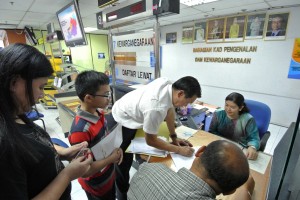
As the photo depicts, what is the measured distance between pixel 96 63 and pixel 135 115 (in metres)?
7.68

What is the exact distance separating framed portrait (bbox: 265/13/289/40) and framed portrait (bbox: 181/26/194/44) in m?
1.96

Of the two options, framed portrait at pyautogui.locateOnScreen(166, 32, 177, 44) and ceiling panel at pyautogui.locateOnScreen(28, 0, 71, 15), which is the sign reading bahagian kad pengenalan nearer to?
framed portrait at pyautogui.locateOnScreen(166, 32, 177, 44)

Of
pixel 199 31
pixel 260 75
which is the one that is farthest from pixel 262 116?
pixel 199 31

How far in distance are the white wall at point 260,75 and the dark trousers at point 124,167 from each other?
3694 mm

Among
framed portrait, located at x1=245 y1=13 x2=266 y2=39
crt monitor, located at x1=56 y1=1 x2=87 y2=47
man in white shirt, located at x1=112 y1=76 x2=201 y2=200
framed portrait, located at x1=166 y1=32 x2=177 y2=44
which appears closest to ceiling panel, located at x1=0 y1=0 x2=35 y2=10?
crt monitor, located at x1=56 y1=1 x2=87 y2=47

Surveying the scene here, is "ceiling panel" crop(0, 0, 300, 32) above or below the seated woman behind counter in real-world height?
above

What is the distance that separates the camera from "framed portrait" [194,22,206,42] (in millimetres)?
4797

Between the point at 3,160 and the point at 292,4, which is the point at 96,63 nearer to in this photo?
the point at 292,4

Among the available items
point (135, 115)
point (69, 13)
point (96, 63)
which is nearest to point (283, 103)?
point (135, 115)

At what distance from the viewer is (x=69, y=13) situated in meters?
2.73

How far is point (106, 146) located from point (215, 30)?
4.58m

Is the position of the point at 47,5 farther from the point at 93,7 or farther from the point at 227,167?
the point at 227,167

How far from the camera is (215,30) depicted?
4.55 meters

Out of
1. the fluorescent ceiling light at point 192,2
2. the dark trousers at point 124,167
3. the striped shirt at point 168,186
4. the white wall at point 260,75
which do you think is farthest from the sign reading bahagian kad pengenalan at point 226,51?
the striped shirt at point 168,186
